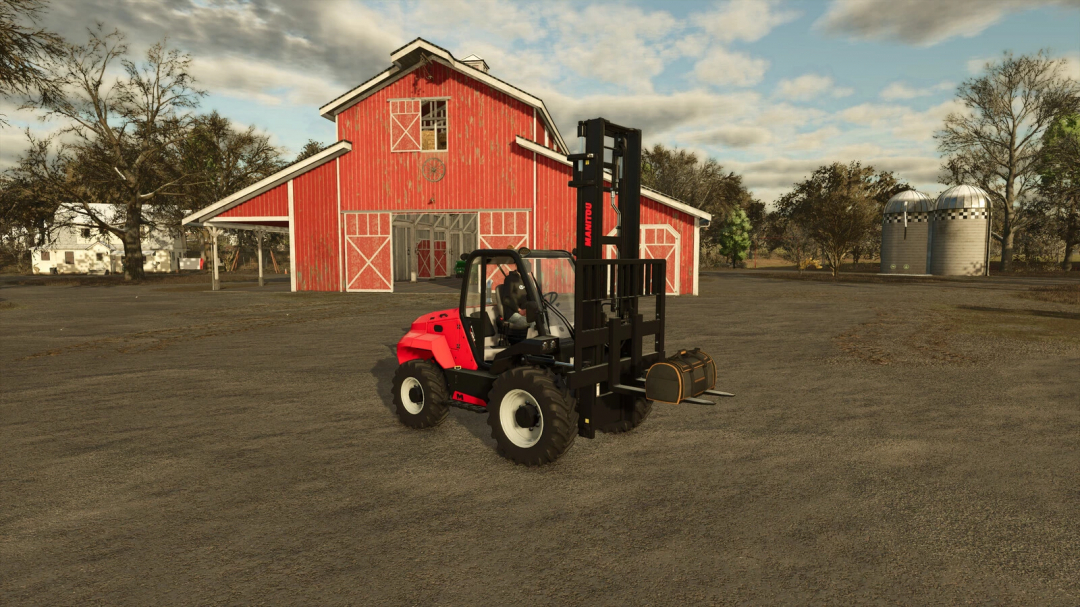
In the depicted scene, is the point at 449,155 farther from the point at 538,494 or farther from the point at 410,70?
the point at 538,494

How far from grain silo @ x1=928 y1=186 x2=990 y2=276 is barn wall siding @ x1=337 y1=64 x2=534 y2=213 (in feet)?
113

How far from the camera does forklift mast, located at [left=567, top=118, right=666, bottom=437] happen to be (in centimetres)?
530

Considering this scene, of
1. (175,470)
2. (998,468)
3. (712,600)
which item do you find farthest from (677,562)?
(175,470)

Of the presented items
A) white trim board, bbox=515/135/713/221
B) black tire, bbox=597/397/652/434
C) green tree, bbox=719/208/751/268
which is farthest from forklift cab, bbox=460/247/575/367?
green tree, bbox=719/208/751/268

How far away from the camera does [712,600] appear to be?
313cm

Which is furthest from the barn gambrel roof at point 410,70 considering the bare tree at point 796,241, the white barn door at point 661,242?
the bare tree at point 796,241

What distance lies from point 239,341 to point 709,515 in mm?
11278

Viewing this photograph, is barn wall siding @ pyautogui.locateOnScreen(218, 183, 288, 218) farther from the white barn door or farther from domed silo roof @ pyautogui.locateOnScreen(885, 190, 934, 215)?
domed silo roof @ pyautogui.locateOnScreen(885, 190, 934, 215)

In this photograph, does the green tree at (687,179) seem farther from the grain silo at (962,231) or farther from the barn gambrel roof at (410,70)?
the barn gambrel roof at (410,70)

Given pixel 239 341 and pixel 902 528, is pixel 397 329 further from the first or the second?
pixel 902 528

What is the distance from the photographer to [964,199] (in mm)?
40812

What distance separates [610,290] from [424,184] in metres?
20.0

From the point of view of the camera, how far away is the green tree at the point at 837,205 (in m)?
38.6

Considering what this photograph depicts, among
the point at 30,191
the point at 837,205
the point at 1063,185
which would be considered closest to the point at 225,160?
the point at 30,191
